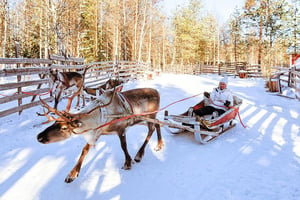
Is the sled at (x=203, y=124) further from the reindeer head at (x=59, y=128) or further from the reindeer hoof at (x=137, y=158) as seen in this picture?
the reindeer head at (x=59, y=128)

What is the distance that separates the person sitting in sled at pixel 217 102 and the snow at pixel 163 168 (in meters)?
0.60

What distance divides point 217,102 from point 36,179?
Result: 4147mm

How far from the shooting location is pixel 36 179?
3381 mm

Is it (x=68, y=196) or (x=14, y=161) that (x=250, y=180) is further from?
(x=14, y=161)

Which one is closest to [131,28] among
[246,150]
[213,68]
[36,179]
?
[213,68]

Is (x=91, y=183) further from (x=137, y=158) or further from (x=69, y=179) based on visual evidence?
(x=137, y=158)

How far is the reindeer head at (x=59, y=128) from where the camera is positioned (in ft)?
8.68

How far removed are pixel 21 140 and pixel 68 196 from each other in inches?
101

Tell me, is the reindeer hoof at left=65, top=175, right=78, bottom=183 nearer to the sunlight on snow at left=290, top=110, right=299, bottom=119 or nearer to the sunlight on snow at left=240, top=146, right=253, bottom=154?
the sunlight on snow at left=240, top=146, right=253, bottom=154

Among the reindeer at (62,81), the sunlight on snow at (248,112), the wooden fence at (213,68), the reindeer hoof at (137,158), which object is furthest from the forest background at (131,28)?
the reindeer hoof at (137,158)

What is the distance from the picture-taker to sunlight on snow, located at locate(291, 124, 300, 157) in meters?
4.44

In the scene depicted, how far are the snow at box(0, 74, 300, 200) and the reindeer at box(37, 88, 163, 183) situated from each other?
12.1 inches

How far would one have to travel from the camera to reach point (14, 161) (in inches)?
156

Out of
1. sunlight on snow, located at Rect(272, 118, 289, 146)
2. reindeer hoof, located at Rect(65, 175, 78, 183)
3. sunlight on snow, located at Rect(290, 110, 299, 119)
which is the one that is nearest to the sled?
sunlight on snow, located at Rect(272, 118, 289, 146)
